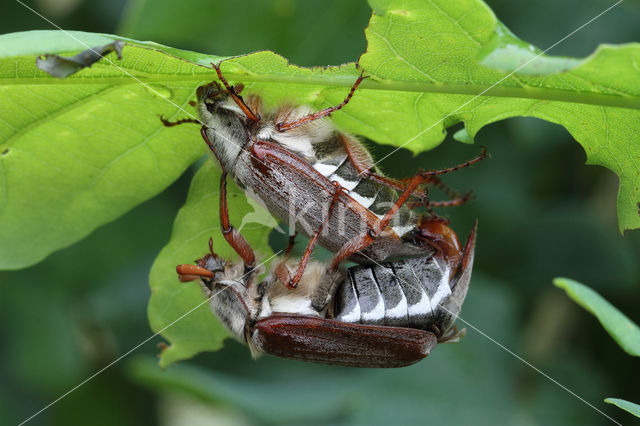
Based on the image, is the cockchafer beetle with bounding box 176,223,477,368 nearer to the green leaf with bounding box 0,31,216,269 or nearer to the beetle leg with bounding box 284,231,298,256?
the beetle leg with bounding box 284,231,298,256

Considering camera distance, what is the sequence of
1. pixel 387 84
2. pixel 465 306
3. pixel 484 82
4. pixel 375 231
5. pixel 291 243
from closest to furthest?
pixel 484 82 < pixel 387 84 < pixel 375 231 < pixel 291 243 < pixel 465 306

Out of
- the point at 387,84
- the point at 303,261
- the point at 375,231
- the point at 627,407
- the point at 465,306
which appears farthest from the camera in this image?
the point at 465,306

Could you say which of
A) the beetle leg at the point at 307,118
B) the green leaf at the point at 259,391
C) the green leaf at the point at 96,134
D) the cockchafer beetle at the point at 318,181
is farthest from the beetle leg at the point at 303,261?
the green leaf at the point at 259,391

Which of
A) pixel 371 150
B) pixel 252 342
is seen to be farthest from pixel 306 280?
pixel 371 150

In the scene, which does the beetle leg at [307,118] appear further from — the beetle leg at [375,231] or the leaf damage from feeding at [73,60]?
the leaf damage from feeding at [73,60]

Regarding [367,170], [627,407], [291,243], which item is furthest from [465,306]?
[627,407]

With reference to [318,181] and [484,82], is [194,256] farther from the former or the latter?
[484,82]

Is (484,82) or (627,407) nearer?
(627,407)
